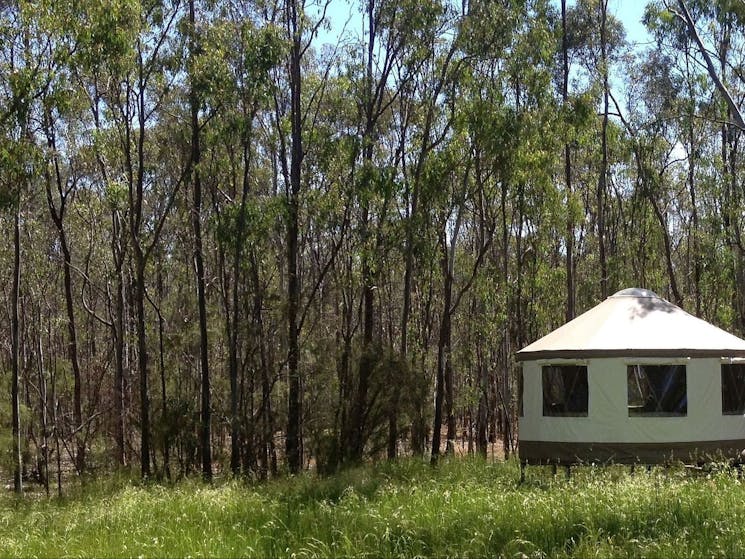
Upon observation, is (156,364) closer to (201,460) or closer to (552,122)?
(201,460)

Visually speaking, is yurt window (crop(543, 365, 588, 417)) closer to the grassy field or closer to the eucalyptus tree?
the grassy field

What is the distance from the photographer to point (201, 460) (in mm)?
16578

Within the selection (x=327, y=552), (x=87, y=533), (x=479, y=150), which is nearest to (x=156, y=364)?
(x=479, y=150)

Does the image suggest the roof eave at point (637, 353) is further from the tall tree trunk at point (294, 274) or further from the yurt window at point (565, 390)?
the tall tree trunk at point (294, 274)

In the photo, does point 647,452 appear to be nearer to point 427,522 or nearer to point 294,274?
point 427,522

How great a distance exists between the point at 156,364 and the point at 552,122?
9589 millimetres

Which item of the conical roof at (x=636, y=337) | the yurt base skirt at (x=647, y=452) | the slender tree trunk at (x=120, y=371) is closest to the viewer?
the yurt base skirt at (x=647, y=452)

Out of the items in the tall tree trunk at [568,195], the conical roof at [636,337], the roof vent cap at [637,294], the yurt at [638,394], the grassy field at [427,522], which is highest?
the tall tree trunk at [568,195]

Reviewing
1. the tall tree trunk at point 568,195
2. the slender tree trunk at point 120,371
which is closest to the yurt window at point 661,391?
the tall tree trunk at point 568,195

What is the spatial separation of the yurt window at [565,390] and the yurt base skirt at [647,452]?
42 cm

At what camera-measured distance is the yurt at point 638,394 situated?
434 inches

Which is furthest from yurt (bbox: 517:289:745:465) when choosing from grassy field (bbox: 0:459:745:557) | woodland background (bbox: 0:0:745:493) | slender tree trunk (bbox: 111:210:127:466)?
slender tree trunk (bbox: 111:210:127:466)

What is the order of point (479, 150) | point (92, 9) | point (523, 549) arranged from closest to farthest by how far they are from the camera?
point (523, 549), point (92, 9), point (479, 150)

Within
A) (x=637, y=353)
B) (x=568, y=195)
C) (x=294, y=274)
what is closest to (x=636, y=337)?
(x=637, y=353)
